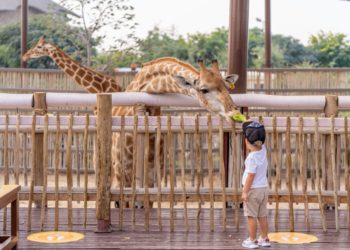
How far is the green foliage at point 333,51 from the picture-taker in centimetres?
3681

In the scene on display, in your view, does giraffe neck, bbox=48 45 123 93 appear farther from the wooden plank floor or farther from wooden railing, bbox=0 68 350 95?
wooden railing, bbox=0 68 350 95

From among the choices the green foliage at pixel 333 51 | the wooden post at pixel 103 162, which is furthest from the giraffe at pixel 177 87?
the green foliage at pixel 333 51

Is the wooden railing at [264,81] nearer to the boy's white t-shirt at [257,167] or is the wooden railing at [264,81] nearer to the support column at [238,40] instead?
the support column at [238,40]

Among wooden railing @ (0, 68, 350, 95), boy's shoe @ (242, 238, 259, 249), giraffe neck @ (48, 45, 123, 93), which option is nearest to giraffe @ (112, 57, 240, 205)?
giraffe neck @ (48, 45, 123, 93)

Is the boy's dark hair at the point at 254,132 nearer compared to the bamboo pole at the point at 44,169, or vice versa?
the boy's dark hair at the point at 254,132

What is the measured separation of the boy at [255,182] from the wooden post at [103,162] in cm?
131

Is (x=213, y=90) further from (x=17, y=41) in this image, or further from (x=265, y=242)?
(x=17, y=41)

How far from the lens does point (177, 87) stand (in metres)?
7.00

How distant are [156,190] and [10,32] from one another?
94.3ft

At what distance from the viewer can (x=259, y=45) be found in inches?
1633

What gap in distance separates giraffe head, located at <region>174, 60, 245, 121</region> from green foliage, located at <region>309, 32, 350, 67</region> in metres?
31.4

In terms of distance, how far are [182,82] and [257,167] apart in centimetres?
172

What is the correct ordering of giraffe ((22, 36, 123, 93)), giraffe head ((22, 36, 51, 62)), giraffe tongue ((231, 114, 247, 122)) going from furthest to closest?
giraffe head ((22, 36, 51, 62)) < giraffe ((22, 36, 123, 93)) < giraffe tongue ((231, 114, 247, 122))

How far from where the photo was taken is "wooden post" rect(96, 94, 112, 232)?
5746 mm
